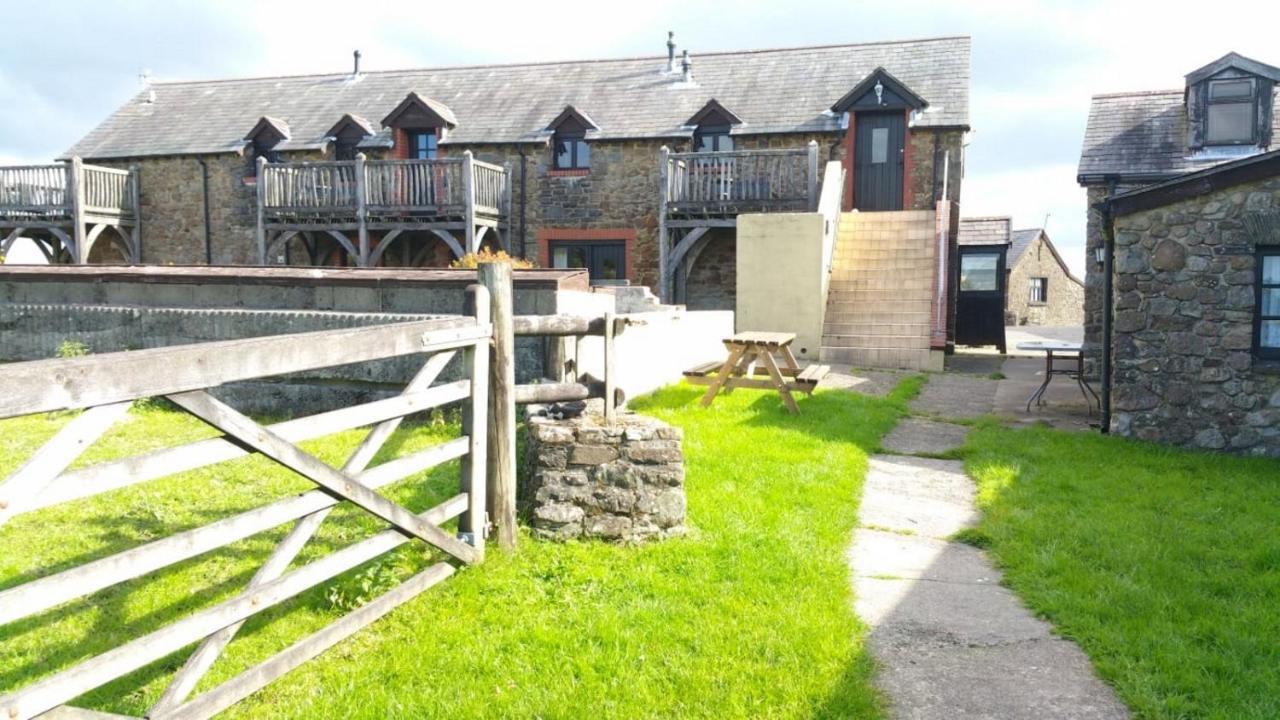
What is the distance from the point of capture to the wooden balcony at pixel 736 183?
57.9 ft

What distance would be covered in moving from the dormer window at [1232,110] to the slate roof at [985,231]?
5.77m

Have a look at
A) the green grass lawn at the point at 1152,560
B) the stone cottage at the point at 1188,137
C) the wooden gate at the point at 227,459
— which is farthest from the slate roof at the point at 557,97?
the wooden gate at the point at 227,459

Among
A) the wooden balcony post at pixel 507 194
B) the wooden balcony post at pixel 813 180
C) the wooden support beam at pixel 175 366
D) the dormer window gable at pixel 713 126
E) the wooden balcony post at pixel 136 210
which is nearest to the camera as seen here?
the wooden support beam at pixel 175 366

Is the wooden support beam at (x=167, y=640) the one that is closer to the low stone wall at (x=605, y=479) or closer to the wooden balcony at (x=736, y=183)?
the low stone wall at (x=605, y=479)

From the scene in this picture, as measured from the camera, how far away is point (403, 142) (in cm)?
2130

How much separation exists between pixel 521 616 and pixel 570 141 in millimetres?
17748

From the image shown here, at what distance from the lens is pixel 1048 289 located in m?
37.2

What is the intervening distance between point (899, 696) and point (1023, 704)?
0.46 m

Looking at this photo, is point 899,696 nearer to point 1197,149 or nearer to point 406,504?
point 406,504

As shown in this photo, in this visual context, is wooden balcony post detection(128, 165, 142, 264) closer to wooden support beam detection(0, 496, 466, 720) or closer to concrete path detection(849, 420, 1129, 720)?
concrete path detection(849, 420, 1129, 720)

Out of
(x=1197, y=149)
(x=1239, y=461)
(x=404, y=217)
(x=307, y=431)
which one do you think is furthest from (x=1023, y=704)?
(x=404, y=217)

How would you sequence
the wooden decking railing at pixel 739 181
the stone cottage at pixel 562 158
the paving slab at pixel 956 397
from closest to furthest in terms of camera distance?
1. the paving slab at pixel 956 397
2. the wooden decking railing at pixel 739 181
3. the stone cottage at pixel 562 158

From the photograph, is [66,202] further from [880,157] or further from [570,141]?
[880,157]

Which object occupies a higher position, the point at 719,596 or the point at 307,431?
the point at 307,431
